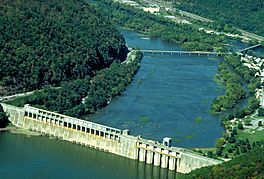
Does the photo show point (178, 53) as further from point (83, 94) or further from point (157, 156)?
point (157, 156)

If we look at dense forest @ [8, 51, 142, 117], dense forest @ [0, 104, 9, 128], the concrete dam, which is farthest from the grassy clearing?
dense forest @ [0, 104, 9, 128]

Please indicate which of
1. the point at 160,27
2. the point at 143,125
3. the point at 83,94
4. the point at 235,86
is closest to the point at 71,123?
the point at 143,125

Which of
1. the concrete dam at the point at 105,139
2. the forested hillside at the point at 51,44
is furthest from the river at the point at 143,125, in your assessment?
the forested hillside at the point at 51,44

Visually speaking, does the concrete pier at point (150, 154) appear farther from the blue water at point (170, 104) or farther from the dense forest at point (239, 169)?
the dense forest at point (239, 169)

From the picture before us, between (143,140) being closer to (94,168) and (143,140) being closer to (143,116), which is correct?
(94,168)

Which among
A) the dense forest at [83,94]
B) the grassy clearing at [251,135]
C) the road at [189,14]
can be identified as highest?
the grassy clearing at [251,135]

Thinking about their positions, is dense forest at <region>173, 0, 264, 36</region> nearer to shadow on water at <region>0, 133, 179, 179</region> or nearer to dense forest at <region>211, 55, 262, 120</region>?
dense forest at <region>211, 55, 262, 120</region>

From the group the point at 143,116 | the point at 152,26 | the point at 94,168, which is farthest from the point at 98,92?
the point at 152,26
